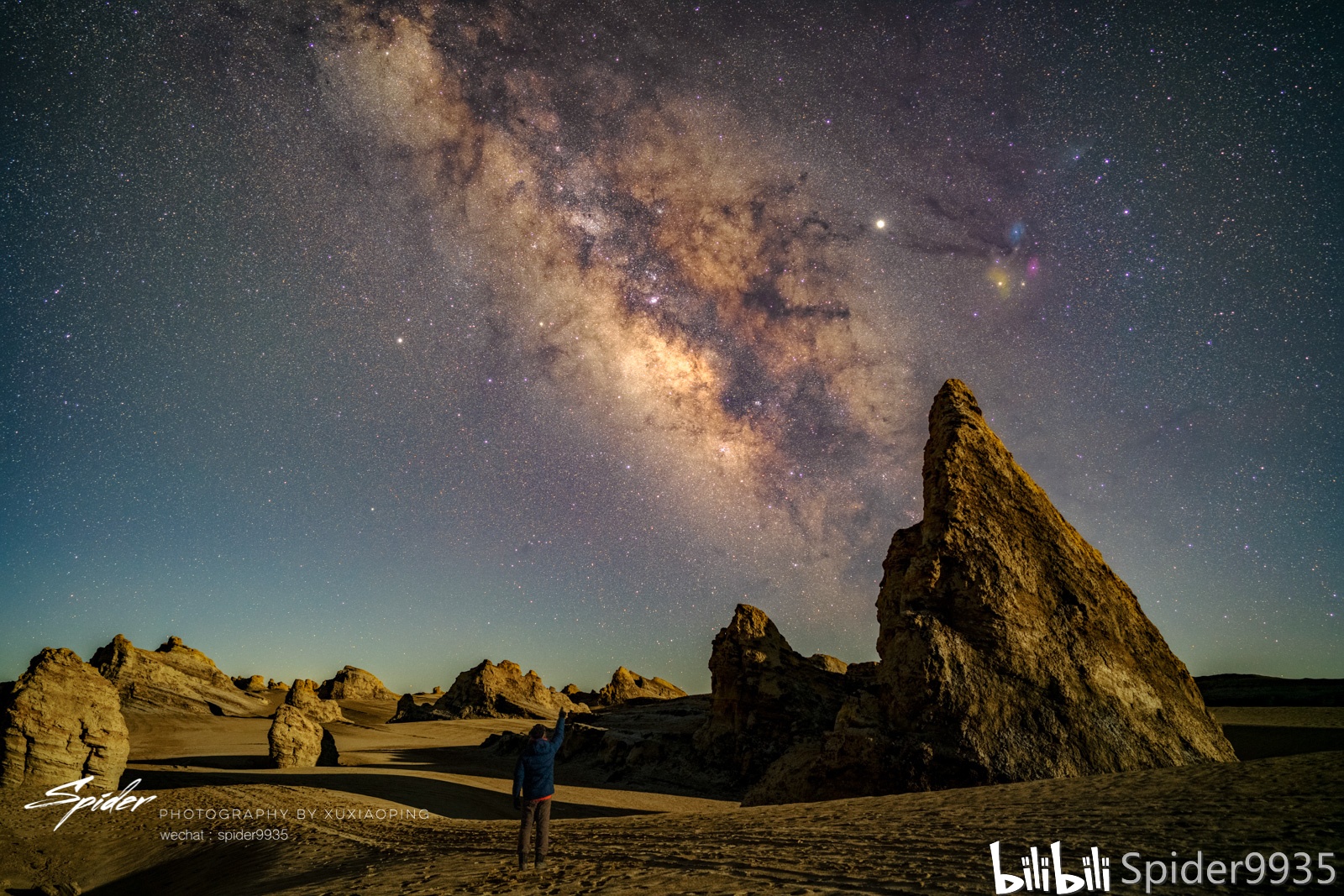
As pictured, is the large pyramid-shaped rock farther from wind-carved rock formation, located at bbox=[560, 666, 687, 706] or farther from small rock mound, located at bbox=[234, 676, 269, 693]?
small rock mound, located at bbox=[234, 676, 269, 693]

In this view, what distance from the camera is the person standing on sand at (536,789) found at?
765cm

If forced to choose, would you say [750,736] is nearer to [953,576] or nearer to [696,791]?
[696,791]

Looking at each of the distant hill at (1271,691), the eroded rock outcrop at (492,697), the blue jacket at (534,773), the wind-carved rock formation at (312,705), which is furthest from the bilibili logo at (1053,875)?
the eroded rock outcrop at (492,697)

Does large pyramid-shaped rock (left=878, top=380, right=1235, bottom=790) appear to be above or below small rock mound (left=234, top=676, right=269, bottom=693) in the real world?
above

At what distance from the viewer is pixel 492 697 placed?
156 ft

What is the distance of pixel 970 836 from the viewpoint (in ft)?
24.5

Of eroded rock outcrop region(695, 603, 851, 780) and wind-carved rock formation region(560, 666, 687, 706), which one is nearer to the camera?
eroded rock outcrop region(695, 603, 851, 780)

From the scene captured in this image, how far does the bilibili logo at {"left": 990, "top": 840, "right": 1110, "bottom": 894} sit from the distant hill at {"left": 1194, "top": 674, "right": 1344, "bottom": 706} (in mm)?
43323

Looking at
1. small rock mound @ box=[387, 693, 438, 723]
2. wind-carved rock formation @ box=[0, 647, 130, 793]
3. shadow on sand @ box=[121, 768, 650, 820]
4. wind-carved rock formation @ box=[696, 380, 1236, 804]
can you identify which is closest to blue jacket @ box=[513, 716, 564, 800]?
wind-carved rock formation @ box=[696, 380, 1236, 804]

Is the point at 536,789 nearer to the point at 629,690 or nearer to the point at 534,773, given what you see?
the point at 534,773

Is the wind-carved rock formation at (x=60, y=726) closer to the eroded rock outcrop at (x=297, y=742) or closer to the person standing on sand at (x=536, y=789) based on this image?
the eroded rock outcrop at (x=297, y=742)

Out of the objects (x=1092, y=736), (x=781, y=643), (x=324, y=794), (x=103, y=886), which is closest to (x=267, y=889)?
(x=103, y=886)

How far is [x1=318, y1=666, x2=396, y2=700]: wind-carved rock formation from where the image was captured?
6050 cm

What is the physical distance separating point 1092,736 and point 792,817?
828cm
